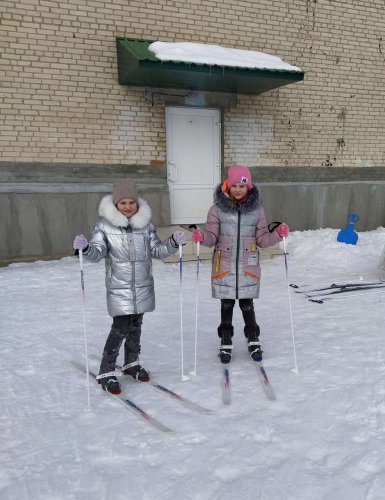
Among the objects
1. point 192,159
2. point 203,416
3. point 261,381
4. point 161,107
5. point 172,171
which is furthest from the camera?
point 192,159

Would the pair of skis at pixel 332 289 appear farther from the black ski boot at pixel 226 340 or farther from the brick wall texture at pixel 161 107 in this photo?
the brick wall texture at pixel 161 107

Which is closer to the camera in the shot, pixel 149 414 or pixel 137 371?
pixel 149 414

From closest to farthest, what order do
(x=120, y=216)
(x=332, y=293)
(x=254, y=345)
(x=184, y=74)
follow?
(x=120, y=216) < (x=254, y=345) < (x=332, y=293) < (x=184, y=74)

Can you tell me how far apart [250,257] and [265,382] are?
1013 millimetres

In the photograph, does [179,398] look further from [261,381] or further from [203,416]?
[261,381]

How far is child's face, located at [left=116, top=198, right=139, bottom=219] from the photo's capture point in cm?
297

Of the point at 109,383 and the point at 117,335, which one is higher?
the point at 117,335

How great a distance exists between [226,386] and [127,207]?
155 cm

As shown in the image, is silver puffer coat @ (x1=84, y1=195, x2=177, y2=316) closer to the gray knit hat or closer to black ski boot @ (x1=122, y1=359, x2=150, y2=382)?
the gray knit hat

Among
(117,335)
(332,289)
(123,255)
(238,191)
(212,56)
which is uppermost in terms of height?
(212,56)

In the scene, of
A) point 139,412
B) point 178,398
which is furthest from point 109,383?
point 178,398

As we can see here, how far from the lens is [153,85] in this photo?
7863 mm

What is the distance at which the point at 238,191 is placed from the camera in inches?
131

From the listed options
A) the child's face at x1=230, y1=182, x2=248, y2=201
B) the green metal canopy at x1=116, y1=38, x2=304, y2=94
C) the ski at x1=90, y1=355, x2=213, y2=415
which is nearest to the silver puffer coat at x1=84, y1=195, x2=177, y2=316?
the ski at x1=90, y1=355, x2=213, y2=415
